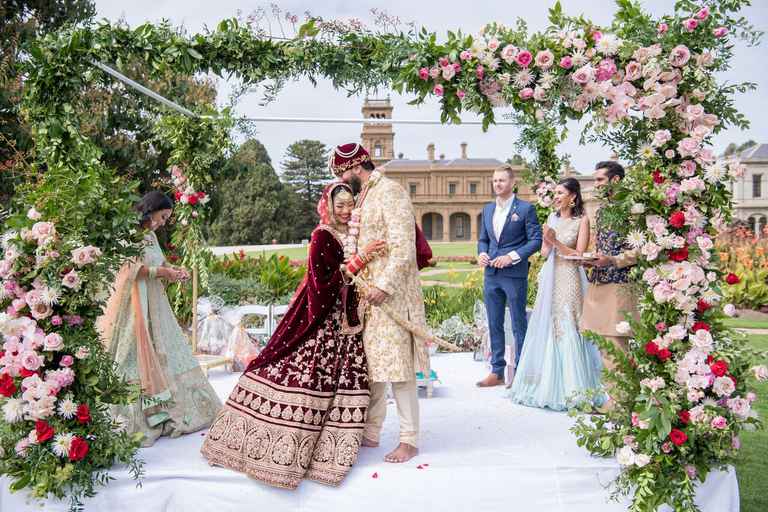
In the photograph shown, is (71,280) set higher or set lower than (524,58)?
lower

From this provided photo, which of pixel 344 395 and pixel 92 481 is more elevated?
pixel 344 395

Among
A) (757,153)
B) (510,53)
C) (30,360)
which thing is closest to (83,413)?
(30,360)

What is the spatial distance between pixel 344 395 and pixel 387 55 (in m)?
2.09

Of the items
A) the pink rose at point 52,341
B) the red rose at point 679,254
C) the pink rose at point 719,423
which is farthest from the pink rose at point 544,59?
the pink rose at point 52,341

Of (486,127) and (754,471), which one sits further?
(754,471)

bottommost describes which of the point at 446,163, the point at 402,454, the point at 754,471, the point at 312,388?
the point at 754,471

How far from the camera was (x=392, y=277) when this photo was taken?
3477 millimetres

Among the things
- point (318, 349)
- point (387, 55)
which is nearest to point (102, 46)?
point (387, 55)

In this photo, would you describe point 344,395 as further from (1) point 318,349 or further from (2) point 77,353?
(2) point 77,353

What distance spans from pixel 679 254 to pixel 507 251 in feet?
7.37

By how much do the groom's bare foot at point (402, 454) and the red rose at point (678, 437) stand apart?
1455 mm

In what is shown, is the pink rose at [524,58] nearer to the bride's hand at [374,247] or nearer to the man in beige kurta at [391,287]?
the man in beige kurta at [391,287]

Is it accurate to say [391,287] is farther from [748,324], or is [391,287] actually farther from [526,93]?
[748,324]

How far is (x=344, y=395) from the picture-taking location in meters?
3.60
